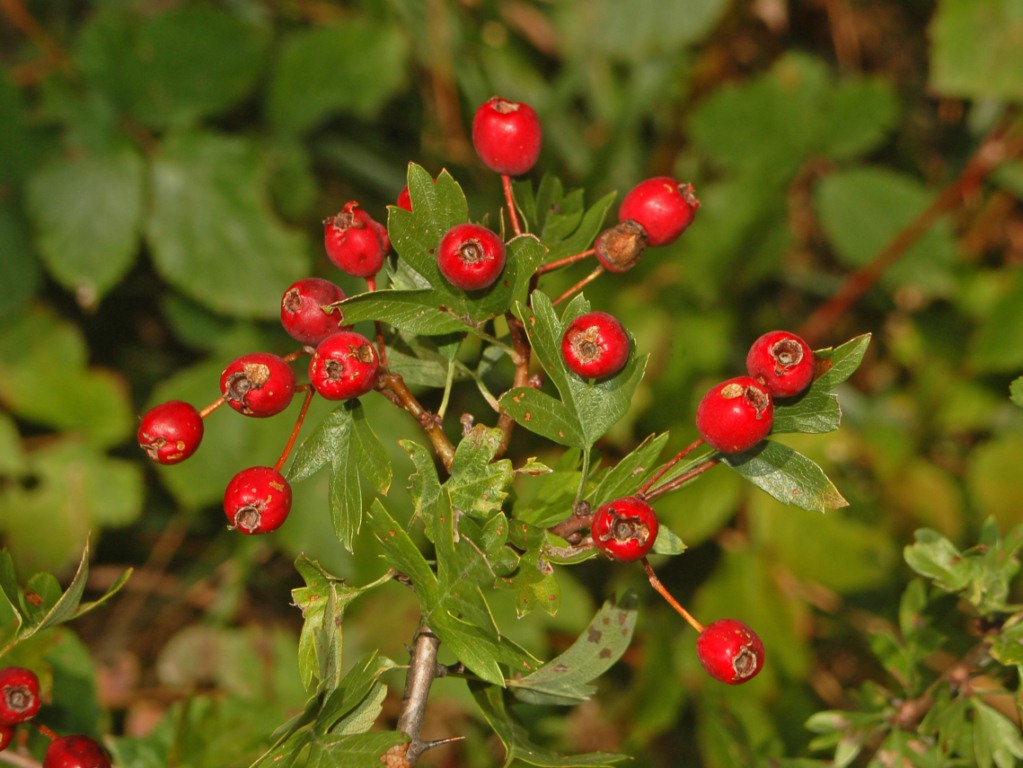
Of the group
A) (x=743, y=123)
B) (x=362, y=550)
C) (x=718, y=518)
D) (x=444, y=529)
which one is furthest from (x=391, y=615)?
(x=743, y=123)

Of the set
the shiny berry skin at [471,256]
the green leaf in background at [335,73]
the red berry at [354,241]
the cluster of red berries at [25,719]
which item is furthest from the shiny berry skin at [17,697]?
the green leaf in background at [335,73]

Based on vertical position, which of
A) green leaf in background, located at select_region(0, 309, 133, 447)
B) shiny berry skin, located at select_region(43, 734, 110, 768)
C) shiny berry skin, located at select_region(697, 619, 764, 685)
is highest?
shiny berry skin, located at select_region(697, 619, 764, 685)

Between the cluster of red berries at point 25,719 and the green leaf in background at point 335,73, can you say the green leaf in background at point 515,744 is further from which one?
the green leaf in background at point 335,73

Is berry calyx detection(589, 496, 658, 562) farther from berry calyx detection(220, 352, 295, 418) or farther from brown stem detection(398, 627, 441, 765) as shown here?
berry calyx detection(220, 352, 295, 418)

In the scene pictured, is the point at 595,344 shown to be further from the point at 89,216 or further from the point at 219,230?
the point at 89,216

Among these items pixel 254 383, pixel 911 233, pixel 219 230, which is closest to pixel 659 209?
pixel 254 383

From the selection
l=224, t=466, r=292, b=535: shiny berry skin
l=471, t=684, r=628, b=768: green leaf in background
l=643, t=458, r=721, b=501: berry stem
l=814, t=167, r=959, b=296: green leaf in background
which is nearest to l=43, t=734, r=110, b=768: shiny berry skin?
l=224, t=466, r=292, b=535: shiny berry skin
